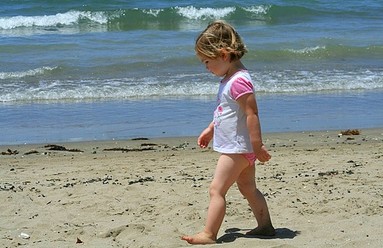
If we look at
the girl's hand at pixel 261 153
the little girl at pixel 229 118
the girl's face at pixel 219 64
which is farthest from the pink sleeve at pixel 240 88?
the girl's hand at pixel 261 153

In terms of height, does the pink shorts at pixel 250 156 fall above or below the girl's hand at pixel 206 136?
below

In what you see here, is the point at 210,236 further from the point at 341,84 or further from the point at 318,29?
the point at 318,29

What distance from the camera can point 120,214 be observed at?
551 centimetres

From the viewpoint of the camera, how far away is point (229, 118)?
183 inches

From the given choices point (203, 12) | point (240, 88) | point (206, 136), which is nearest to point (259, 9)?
point (203, 12)

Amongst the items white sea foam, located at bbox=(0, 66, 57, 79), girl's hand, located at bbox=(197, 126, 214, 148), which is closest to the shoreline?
girl's hand, located at bbox=(197, 126, 214, 148)

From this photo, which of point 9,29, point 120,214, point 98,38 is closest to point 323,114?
point 120,214

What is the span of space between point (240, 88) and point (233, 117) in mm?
176

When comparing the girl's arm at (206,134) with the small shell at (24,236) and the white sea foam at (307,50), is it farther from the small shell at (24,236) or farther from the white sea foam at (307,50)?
the white sea foam at (307,50)

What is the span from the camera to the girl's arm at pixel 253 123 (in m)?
4.53

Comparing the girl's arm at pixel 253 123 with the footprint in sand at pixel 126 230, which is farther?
the footprint in sand at pixel 126 230

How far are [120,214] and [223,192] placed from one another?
1023mm

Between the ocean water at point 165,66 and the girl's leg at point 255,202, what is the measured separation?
4.10 m

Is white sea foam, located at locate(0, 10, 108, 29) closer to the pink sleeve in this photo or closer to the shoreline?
the shoreline
